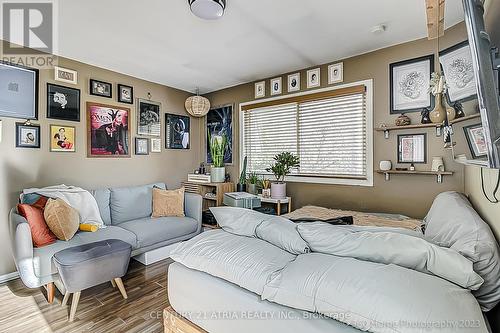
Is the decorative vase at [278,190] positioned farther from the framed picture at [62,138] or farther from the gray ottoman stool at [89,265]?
the framed picture at [62,138]

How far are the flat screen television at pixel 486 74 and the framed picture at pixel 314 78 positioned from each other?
267 cm

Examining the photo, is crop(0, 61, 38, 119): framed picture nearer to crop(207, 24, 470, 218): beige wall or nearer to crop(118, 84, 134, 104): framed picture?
crop(118, 84, 134, 104): framed picture

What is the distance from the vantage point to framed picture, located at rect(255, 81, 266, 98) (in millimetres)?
3872

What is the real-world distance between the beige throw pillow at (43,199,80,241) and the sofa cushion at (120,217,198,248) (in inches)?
23.7

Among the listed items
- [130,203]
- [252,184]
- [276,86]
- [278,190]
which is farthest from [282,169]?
[130,203]

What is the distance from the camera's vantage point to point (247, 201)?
299cm

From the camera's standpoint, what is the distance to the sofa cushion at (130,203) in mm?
3185

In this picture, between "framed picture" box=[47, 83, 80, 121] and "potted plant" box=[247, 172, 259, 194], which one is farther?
"potted plant" box=[247, 172, 259, 194]

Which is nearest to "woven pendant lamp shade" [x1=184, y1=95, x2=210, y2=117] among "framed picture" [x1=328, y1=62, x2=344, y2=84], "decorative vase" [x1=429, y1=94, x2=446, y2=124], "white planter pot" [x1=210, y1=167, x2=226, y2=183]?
"white planter pot" [x1=210, y1=167, x2=226, y2=183]

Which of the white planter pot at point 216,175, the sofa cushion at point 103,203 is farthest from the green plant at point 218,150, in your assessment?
the sofa cushion at point 103,203

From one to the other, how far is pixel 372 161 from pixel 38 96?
13.1ft

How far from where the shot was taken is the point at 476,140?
955mm

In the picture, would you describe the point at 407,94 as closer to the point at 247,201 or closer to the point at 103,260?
the point at 247,201

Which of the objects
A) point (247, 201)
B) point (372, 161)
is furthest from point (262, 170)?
point (372, 161)
